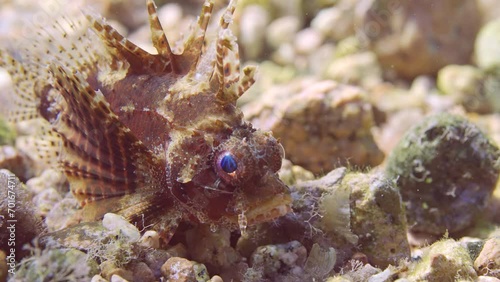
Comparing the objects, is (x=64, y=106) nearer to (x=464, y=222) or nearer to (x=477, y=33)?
(x=464, y=222)

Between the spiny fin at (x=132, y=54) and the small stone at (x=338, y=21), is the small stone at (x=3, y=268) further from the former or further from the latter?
the small stone at (x=338, y=21)

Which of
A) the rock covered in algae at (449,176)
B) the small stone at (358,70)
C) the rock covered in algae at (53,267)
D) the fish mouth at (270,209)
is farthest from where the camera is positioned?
the small stone at (358,70)

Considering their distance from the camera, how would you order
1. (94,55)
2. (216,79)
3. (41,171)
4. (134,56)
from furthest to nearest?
(41,171) → (94,55) → (134,56) → (216,79)

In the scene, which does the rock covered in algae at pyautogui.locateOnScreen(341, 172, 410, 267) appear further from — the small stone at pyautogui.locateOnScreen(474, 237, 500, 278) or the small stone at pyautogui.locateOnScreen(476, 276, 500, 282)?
the small stone at pyautogui.locateOnScreen(476, 276, 500, 282)

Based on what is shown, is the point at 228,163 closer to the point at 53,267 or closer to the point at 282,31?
the point at 53,267

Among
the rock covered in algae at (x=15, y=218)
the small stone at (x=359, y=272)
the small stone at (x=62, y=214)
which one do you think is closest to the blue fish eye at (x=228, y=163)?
the small stone at (x=359, y=272)

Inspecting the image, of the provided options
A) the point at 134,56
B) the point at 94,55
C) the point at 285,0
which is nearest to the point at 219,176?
the point at 134,56
